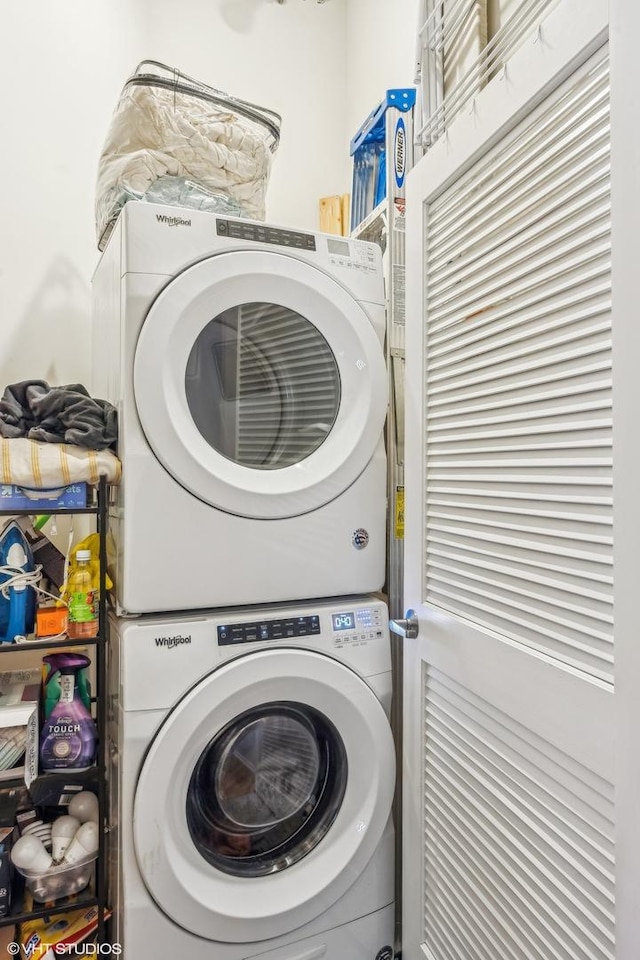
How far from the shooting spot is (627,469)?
67cm

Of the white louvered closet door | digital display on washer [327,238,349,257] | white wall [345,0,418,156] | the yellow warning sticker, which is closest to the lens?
the white louvered closet door

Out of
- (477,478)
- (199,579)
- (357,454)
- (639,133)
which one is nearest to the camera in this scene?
(639,133)

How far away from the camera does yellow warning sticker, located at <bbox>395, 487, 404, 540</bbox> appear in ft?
4.84

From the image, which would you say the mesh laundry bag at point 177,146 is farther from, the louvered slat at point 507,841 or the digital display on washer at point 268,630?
the louvered slat at point 507,841

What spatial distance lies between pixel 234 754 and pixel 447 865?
495mm

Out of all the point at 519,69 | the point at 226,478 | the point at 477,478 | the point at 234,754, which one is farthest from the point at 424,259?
the point at 234,754

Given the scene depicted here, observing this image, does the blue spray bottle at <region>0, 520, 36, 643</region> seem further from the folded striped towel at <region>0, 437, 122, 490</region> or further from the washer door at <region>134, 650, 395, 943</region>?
the washer door at <region>134, 650, 395, 943</region>

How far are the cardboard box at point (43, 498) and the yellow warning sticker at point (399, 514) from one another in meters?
0.77

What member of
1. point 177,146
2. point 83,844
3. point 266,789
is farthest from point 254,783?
point 177,146

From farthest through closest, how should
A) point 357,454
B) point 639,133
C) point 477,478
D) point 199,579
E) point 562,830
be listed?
point 357,454
point 199,579
point 477,478
point 562,830
point 639,133

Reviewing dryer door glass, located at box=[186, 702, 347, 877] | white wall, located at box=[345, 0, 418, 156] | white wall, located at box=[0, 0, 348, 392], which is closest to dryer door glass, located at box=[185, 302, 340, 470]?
Result: dryer door glass, located at box=[186, 702, 347, 877]

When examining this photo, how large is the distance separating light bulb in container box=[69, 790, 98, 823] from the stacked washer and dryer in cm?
11

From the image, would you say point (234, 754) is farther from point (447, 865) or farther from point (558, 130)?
point (558, 130)

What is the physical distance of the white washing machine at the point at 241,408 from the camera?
1.13 metres
